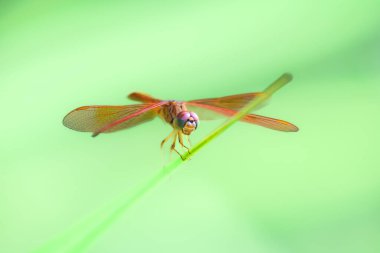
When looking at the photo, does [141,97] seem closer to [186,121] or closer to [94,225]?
[186,121]

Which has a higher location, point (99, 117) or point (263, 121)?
point (99, 117)

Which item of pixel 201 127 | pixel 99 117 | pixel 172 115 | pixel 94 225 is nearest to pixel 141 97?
pixel 172 115

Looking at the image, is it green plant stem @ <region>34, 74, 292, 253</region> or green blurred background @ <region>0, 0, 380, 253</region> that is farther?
green blurred background @ <region>0, 0, 380, 253</region>

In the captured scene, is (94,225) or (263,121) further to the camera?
(263,121)

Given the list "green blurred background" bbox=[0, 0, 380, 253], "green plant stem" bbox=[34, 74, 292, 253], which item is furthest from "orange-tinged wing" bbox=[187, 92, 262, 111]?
"green plant stem" bbox=[34, 74, 292, 253]

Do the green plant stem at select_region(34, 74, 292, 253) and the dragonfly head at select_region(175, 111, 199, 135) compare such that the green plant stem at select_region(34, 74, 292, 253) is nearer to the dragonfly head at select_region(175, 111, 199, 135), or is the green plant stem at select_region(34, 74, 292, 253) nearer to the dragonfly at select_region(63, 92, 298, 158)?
the dragonfly at select_region(63, 92, 298, 158)

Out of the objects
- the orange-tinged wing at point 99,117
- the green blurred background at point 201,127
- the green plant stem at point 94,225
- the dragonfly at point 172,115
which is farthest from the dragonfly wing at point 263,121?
the green plant stem at point 94,225

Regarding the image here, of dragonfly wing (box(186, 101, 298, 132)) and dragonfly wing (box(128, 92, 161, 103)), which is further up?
dragonfly wing (box(128, 92, 161, 103))
